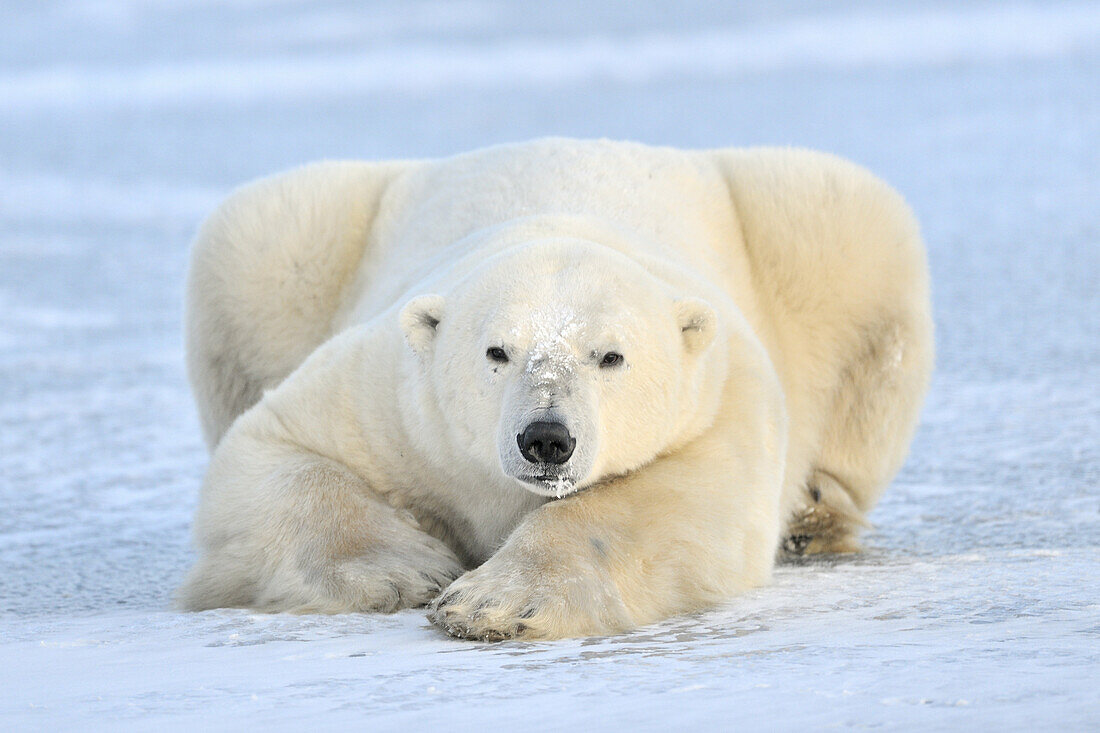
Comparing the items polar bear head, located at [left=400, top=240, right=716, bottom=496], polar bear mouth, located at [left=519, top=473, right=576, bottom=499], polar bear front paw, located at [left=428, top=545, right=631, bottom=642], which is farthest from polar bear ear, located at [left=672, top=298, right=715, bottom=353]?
polar bear front paw, located at [left=428, top=545, right=631, bottom=642]

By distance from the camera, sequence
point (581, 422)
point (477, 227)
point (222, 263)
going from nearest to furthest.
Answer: point (581, 422), point (477, 227), point (222, 263)

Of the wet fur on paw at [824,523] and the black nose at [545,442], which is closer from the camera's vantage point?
the black nose at [545,442]

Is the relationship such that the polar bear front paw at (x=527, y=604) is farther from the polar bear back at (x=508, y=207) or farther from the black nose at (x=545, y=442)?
the polar bear back at (x=508, y=207)

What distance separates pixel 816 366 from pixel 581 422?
5.70 ft

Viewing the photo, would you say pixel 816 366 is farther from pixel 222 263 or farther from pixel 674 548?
pixel 222 263

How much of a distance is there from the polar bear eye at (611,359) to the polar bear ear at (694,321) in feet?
0.80

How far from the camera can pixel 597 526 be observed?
116 inches

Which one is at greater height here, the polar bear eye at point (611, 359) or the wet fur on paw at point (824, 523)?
the polar bear eye at point (611, 359)

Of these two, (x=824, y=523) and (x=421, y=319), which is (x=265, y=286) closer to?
(x=421, y=319)

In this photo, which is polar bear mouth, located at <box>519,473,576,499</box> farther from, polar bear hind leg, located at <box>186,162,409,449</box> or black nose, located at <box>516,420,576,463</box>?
polar bear hind leg, located at <box>186,162,409,449</box>

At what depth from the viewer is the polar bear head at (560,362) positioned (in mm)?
2896

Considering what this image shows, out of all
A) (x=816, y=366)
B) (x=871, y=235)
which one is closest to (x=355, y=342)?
(x=816, y=366)

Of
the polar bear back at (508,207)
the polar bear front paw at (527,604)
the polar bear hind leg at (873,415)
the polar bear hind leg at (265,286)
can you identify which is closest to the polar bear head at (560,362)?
the polar bear front paw at (527,604)

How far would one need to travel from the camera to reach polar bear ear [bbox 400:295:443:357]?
323 cm
